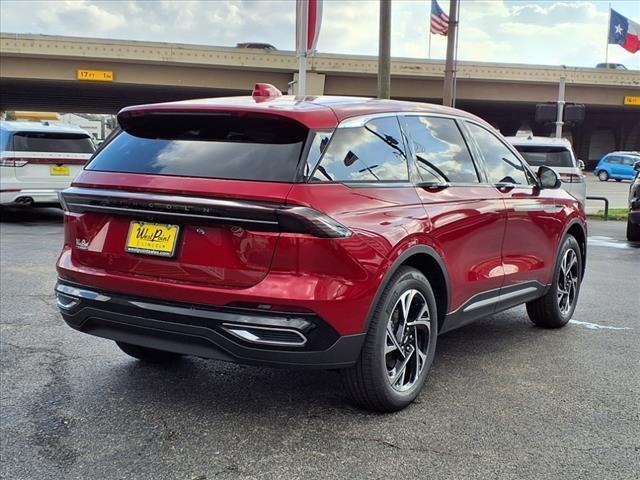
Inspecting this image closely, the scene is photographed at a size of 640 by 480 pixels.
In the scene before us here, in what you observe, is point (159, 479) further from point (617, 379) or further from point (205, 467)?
point (617, 379)

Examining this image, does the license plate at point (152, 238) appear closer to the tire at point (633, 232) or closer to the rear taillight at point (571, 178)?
the tire at point (633, 232)

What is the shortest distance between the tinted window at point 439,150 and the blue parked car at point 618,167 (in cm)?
→ 3666

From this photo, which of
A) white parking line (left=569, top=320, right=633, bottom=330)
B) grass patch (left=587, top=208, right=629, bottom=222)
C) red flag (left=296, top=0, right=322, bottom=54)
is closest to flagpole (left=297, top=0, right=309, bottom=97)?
red flag (left=296, top=0, right=322, bottom=54)

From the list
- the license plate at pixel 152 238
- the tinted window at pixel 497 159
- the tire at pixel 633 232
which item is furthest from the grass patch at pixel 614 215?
the license plate at pixel 152 238

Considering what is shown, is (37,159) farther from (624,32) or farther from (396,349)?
(624,32)

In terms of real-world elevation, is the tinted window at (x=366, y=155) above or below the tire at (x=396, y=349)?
above

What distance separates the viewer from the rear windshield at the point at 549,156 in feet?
43.3

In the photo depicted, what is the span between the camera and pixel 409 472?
2984 mm

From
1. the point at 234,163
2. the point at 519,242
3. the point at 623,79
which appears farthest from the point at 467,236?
the point at 623,79

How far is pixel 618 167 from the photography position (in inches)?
1492

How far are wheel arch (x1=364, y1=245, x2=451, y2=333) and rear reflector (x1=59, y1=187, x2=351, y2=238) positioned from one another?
38 cm

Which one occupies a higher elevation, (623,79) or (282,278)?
(623,79)

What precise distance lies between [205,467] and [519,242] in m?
2.89

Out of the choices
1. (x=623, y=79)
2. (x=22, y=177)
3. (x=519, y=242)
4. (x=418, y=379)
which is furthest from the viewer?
(x=623, y=79)
